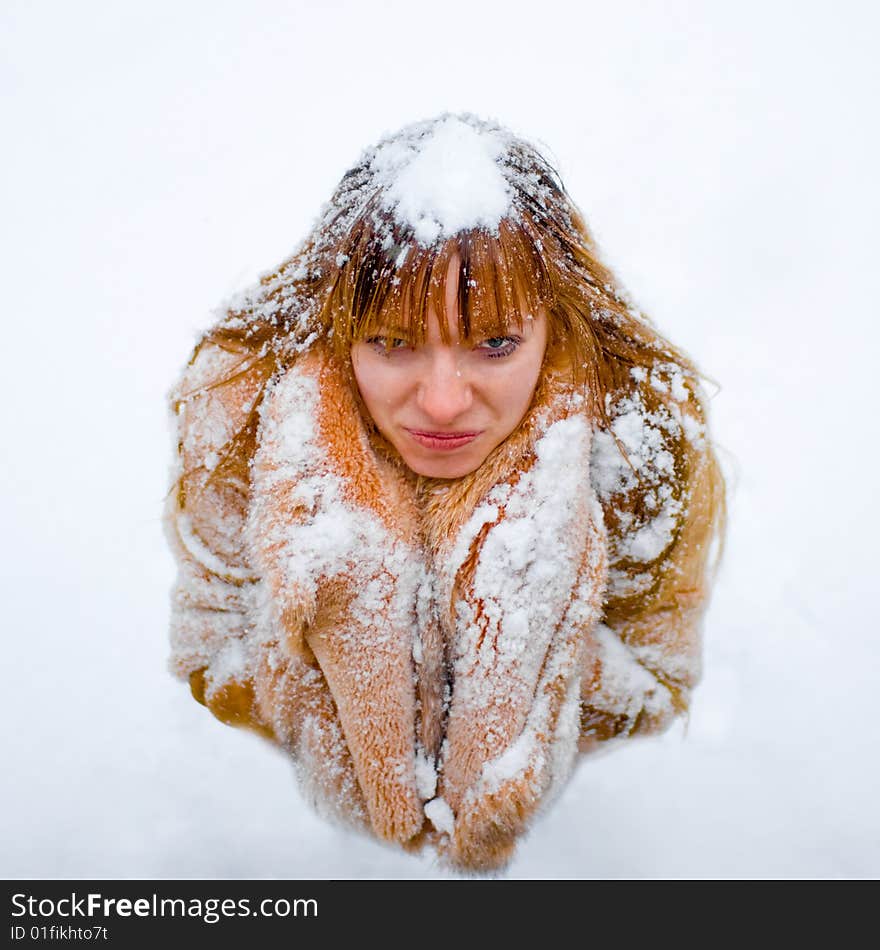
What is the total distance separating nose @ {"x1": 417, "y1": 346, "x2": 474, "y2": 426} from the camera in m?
1.11

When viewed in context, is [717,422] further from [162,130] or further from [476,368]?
[162,130]

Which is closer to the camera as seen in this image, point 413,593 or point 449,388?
point 449,388

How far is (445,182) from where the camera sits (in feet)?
3.51

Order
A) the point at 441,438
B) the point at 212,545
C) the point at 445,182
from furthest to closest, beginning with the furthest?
the point at 212,545 < the point at 441,438 < the point at 445,182

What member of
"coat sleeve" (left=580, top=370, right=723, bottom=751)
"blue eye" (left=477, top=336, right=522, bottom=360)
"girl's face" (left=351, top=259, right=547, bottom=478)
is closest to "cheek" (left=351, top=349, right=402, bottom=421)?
"girl's face" (left=351, top=259, right=547, bottom=478)

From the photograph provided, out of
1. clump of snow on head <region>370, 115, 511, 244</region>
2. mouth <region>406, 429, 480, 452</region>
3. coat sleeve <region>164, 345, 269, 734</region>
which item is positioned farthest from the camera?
coat sleeve <region>164, 345, 269, 734</region>

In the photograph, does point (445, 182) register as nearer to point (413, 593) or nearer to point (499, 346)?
point (499, 346)

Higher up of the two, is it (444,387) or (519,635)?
(444,387)

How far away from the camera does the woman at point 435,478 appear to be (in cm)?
111

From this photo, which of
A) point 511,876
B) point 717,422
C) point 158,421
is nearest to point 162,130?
point 158,421

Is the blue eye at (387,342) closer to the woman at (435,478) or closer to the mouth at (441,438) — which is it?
the woman at (435,478)

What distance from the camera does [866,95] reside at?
2252 millimetres

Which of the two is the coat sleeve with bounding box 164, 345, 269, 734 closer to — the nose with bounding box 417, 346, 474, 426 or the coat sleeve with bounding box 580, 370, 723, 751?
the nose with bounding box 417, 346, 474, 426

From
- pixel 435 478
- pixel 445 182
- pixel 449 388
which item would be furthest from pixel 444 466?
pixel 445 182
